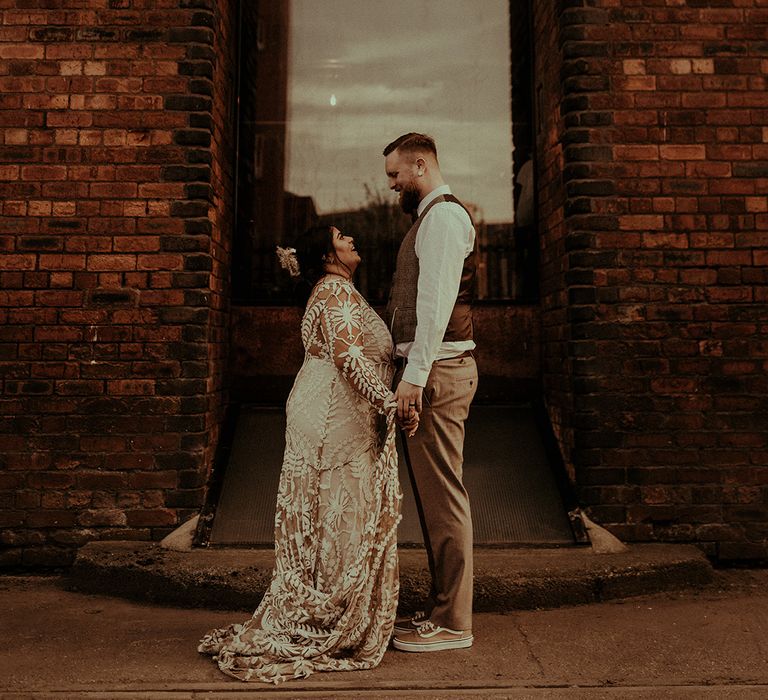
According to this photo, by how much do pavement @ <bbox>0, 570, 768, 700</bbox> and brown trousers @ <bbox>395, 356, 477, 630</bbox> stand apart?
207 millimetres

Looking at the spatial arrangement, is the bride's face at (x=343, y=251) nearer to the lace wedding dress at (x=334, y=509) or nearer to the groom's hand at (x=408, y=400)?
the lace wedding dress at (x=334, y=509)

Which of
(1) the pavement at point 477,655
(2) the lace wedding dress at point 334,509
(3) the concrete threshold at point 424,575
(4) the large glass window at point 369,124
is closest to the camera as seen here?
(1) the pavement at point 477,655

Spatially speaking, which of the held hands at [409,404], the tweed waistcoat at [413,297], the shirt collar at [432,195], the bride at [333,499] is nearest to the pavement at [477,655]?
the bride at [333,499]

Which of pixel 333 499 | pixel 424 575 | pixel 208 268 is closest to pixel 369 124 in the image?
pixel 208 268

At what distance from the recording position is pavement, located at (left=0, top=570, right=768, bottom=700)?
2.42 metres

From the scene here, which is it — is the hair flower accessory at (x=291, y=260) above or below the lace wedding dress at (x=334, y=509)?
above

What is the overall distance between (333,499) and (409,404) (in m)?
0.54

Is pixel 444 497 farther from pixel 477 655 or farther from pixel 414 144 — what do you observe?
pixel 414 144

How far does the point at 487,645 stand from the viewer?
2854 mm

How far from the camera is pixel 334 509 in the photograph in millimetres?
2871

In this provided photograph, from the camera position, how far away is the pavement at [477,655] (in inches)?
95.3

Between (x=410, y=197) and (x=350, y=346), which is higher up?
(x=410, y=197)

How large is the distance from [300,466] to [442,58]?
130 inches

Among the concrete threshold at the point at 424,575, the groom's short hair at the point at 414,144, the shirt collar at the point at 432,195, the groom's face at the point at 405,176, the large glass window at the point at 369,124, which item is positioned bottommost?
the concrete threshold at the point at 424,575
